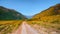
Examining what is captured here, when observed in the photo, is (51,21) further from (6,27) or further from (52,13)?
(52,13)

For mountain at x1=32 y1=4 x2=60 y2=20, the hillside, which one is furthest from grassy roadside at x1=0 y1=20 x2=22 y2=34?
mountain at x1=32 y1=4 x2=60 y2=20

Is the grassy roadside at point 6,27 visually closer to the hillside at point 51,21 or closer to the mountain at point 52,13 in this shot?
the hillside at point 51,21

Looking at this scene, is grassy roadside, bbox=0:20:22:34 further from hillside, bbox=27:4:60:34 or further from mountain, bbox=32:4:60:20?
mountain, bbox=32:4:60:20

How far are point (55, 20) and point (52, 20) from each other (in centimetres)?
176

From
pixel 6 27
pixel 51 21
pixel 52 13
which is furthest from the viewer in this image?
pixel 52 13

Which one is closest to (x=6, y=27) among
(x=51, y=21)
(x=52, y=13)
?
(x=51, y=21)

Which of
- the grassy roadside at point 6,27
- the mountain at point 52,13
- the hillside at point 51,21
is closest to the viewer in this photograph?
the grassy roadside at point 6,27

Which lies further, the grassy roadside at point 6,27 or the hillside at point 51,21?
the hillside at point 51,21

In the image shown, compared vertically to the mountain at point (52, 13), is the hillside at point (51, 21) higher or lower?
lower

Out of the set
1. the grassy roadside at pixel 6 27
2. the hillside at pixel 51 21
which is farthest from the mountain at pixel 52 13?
the grassy roadside at pixel 6 27

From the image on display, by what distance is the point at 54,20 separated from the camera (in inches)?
1505

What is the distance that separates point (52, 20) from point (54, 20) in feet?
3.41

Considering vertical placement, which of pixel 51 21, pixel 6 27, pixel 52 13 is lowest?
pixel 6 27

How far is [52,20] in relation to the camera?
3919 cm
